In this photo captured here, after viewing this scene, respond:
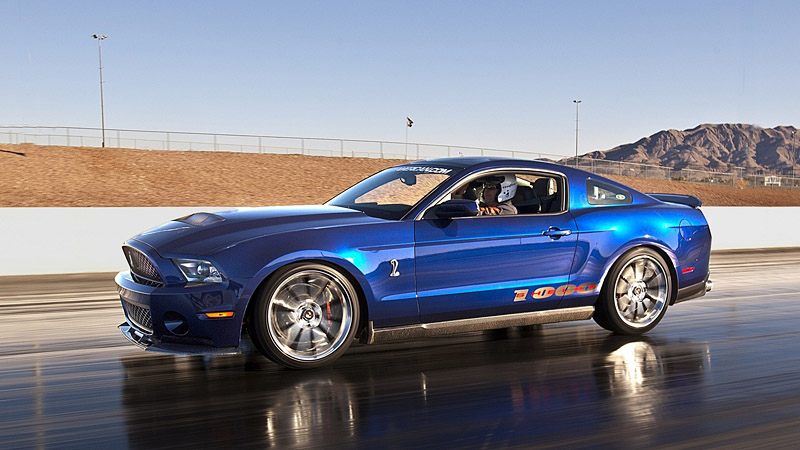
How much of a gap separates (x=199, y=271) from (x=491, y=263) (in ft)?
7.28

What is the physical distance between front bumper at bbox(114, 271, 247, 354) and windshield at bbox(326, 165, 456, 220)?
1.39 meters

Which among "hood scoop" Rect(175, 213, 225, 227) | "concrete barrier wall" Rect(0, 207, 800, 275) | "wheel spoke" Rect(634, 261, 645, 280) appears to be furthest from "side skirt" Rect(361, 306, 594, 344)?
"concrete barrier wall" Rect(0, 207, 800, 275)

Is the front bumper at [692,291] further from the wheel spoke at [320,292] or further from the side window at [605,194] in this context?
the wheel spoke at [320,292]

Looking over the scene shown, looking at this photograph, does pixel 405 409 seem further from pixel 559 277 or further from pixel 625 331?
pixel 625 331

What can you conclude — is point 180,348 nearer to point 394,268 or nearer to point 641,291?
point 394,268

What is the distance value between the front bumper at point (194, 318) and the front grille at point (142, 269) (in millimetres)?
84

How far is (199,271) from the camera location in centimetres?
550

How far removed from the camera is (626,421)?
4.68m

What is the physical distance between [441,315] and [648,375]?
5.08 ft

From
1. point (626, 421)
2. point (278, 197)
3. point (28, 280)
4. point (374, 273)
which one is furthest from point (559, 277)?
point (278, 197)

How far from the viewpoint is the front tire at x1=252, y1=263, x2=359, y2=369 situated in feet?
18.5

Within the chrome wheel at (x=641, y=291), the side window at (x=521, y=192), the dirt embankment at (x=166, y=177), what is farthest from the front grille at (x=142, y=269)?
the dirt embankment at (x=166, y=177)

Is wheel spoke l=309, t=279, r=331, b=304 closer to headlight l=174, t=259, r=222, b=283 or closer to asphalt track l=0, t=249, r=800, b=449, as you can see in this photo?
asphalt track l=0, t=249, r=800, b=449

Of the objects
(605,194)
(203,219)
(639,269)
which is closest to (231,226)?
(203,219)
